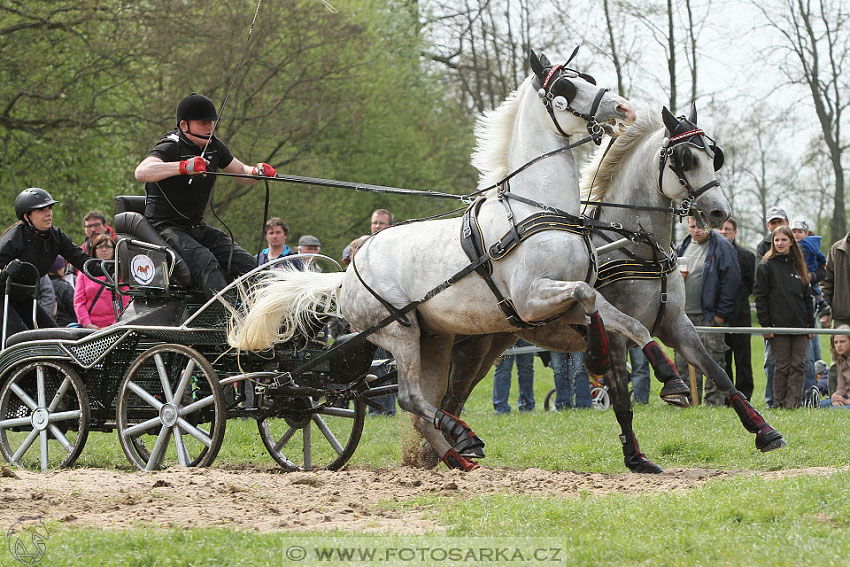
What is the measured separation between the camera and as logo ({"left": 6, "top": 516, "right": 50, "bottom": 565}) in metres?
4.44

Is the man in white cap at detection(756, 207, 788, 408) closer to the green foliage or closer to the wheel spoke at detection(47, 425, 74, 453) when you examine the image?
the green foliage

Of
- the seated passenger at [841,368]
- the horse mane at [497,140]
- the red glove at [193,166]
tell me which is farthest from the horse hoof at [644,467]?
the seated passenger at [841,368]

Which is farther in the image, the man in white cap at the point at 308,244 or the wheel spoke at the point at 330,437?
the man in white cap at the point at 308,244

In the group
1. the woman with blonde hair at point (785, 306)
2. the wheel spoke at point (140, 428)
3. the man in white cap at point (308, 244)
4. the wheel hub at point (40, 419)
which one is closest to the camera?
the wheel spoke at point (140, 428)

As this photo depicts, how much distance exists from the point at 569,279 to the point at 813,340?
780cm

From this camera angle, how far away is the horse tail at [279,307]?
24.6 feet

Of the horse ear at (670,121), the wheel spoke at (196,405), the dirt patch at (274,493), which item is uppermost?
the horse ear at (670,121)

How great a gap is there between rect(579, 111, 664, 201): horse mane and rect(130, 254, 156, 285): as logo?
10.6 ft

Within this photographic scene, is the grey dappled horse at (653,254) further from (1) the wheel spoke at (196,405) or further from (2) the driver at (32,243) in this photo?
(2) the driver at (32,243)

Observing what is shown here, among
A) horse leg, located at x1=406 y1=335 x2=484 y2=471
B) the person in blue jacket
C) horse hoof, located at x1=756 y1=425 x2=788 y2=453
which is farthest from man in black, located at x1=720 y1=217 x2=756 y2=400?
horse leg, located at x1=406 y1=335 x2=484 y2=471

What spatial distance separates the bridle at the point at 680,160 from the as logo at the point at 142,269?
374 centimetres

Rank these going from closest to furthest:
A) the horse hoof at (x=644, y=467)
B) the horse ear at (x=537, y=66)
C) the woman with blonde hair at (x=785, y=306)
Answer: the horse ear at (x=537, y=66), the horse hoof at (x=644, y=467), the woman with blonde hair at (x=785, y=306)

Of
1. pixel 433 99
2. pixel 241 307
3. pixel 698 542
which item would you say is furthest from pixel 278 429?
pixel 433 99

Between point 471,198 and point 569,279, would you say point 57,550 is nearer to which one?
point 569,279
